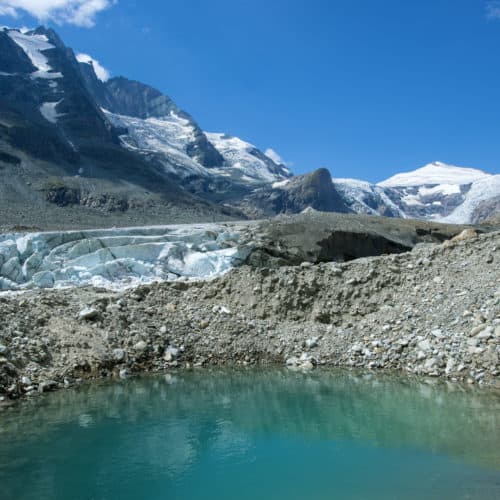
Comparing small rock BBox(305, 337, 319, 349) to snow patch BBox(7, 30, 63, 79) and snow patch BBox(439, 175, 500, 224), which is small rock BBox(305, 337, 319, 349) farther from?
snow patch BBox(439, 175, 500, 224)

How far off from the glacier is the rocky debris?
5180 mm

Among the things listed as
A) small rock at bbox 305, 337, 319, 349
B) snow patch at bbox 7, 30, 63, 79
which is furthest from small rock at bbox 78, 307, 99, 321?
snow patch at bbox 7, 30, 63, 79

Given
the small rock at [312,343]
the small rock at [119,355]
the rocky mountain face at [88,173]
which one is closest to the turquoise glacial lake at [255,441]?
the small rock at [119,355]

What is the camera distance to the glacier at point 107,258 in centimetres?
2420

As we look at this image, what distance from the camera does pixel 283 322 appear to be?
17.4m

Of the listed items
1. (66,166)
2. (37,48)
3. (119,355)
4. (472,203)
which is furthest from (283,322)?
(472,203)

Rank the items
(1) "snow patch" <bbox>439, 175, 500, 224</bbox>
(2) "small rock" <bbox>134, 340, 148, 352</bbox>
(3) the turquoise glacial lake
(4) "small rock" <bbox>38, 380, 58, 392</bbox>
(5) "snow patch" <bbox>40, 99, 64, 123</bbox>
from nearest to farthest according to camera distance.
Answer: (3) the turquoise glacial lake, (4) "small rock" <bbox>38, 380, 58, 392</bbox>, (2) "small rock" <bbox>134, 340, 148, 352</bbox>, (5) "snow patch" <bbox>40, 99, 64, 123</bbox>, (1) "snow patch" <bbox>439, 175, 500, 224</bbox>

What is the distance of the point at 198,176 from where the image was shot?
491 feet

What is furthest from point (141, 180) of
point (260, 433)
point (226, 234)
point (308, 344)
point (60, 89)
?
point (260, 433)

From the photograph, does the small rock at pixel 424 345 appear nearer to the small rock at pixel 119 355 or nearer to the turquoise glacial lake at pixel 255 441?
the turquoise glacial lake at pixel 255 441

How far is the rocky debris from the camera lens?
13820 mm

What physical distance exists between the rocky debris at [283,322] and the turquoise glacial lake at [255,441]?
117 cm

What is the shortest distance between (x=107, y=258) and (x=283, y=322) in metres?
11.9

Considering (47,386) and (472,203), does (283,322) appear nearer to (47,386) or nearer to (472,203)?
(47,386)
